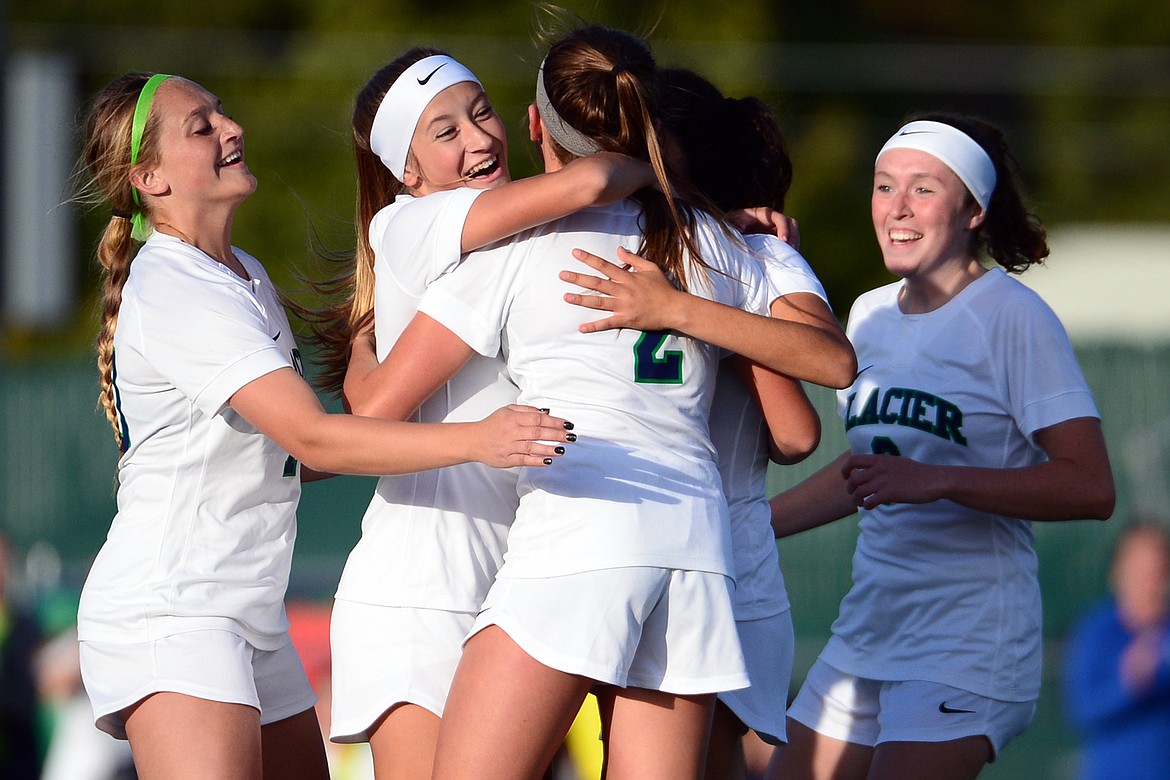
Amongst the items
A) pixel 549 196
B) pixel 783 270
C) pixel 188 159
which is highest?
pixel 188 159

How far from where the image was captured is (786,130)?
578 inches

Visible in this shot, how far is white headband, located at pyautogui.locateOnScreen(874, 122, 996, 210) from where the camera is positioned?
3779 millimetres

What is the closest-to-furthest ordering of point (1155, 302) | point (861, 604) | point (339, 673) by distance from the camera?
point (339, 673)
point (861, 604)
point (1155, 302)

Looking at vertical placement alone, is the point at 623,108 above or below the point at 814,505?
above

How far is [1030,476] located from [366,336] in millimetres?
1581

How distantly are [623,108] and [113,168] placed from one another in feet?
3.93

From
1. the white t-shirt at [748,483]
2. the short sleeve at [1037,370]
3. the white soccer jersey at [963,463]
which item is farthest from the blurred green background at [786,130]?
the white t-shirt at [748,483]

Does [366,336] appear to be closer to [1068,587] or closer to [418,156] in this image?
[418,156]

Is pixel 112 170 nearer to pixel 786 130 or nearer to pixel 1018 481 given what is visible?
pixel 1018 481

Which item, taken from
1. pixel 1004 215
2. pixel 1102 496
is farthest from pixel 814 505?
pixel 1004 215

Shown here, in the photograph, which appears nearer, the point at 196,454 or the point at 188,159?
the point at 196,454

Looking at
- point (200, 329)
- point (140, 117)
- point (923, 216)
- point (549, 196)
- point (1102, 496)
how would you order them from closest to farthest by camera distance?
point (549, 196) < point (200, 329) < point (140, 117) < point (1102, 496) < point (923, 216)

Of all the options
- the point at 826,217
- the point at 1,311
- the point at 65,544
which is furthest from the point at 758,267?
the point at 826,217

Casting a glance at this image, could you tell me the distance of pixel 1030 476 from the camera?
3.54 m
